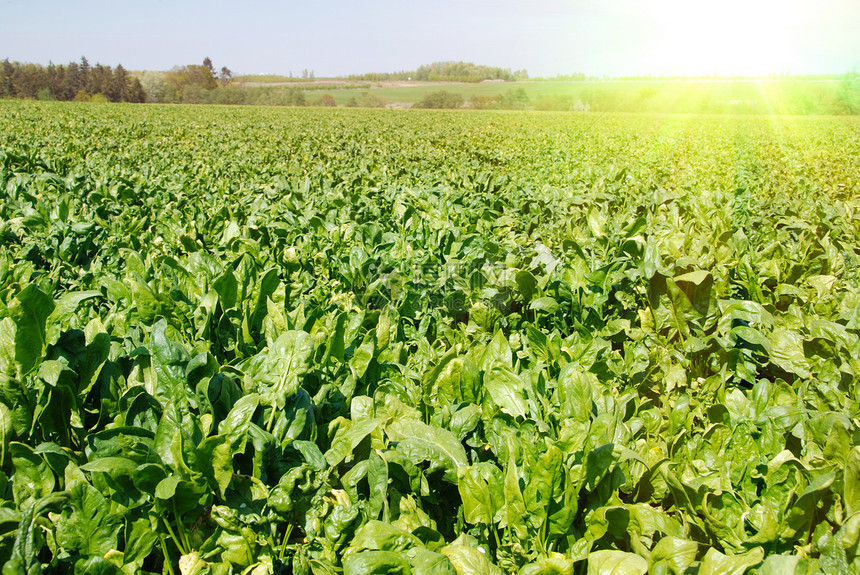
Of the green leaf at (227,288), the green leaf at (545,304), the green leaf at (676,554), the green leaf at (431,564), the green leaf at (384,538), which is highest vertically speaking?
the green leaf at (227,288)

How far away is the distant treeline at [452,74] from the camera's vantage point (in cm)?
12541

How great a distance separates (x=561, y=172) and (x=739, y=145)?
Result: 1112 cm

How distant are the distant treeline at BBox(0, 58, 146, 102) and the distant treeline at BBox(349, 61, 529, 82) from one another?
A: 63758 mm

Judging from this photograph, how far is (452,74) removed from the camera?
424 feet

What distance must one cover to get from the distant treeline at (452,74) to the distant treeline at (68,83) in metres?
63.8

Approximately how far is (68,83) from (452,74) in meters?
82.5

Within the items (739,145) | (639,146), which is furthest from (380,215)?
(739,145)

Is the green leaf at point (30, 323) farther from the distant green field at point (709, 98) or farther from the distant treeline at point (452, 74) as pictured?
the distant treeline at point (452, 74)

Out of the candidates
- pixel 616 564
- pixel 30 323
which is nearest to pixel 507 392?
pixel 616 564

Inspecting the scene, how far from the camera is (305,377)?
2.28 meters

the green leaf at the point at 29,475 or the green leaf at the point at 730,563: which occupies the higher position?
the green leaf at the point at 29,475

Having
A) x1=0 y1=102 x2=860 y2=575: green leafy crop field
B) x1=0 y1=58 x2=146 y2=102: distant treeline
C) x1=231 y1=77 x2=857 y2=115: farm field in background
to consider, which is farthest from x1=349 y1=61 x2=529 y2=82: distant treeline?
x1=0 y1=102 x2=860 y2=575: green leafy crop field

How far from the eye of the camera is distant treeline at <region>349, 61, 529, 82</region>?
125 metres

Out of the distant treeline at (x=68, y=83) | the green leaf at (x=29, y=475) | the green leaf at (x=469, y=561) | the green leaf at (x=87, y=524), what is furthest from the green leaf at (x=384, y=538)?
the distant treeline at (x=68, y=83)
